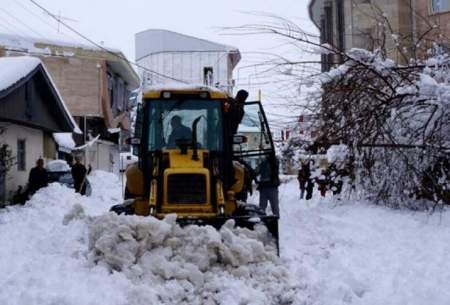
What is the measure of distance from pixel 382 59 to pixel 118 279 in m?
7.46

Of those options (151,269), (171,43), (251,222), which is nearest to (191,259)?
(151,269)

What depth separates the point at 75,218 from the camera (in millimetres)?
9297

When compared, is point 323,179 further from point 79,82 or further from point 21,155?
point 79,82

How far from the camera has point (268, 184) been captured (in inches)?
455

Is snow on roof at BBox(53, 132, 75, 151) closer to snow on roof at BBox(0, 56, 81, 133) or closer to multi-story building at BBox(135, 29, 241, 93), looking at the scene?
snow on roof at BBox(0, 56, 81, 133)

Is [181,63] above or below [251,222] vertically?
above

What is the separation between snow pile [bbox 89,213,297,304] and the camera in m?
6.22

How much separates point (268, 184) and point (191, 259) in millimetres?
4970

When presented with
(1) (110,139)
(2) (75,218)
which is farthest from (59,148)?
(2) (75,218)

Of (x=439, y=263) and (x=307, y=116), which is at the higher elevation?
(x=307, y=116)

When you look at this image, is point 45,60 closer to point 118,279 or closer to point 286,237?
point 286,237

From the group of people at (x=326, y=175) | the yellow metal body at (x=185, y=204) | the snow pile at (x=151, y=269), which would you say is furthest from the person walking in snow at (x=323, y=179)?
the snow pile at (x=151, y=269)

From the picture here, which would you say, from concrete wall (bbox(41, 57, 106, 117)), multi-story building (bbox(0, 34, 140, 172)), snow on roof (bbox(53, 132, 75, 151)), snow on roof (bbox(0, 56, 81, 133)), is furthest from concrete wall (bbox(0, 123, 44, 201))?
concrete wall (bbox(41, 57, 106, 117))

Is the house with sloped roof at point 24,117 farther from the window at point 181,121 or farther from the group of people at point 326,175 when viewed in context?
the group of people at point 326,175
